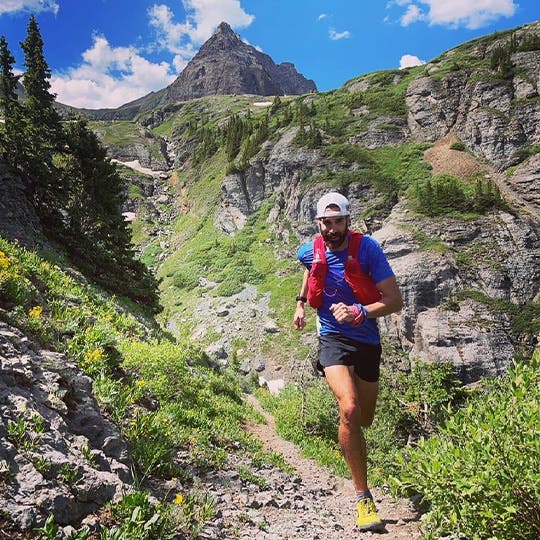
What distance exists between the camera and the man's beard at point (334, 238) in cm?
506

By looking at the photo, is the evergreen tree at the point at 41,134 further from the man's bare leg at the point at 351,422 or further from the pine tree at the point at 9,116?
the man's bare leg at the point at 351,422

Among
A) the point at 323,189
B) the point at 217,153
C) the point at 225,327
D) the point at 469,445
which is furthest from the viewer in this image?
the point at 217,153

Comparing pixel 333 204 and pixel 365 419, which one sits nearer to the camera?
pixel 333 204

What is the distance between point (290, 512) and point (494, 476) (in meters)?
3.13

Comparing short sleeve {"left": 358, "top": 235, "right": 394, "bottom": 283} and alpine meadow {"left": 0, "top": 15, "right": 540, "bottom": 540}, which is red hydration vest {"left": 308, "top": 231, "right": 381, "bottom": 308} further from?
alpine meadow {"left": 0, "top": 15, "right": 540, "bottom": 540}

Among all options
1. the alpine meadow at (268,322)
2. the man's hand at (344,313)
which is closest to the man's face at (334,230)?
the man's hand at (344,313)

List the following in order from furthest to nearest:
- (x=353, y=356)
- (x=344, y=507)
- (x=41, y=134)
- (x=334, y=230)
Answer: (x=41, y=134) < (x=344, y=507) < (x=334, y=230) < (x=353, y=356)

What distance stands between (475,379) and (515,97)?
39484 mm

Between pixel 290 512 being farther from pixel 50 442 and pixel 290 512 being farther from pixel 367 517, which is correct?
pixel 50 442

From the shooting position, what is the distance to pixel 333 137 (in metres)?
57.8

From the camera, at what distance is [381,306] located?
455 cm

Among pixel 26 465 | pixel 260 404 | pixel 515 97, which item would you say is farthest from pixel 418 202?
pixel 26 465

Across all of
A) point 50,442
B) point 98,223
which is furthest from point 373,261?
point 98,223

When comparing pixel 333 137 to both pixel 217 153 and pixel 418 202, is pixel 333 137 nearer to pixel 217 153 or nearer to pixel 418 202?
pixel 418 202
